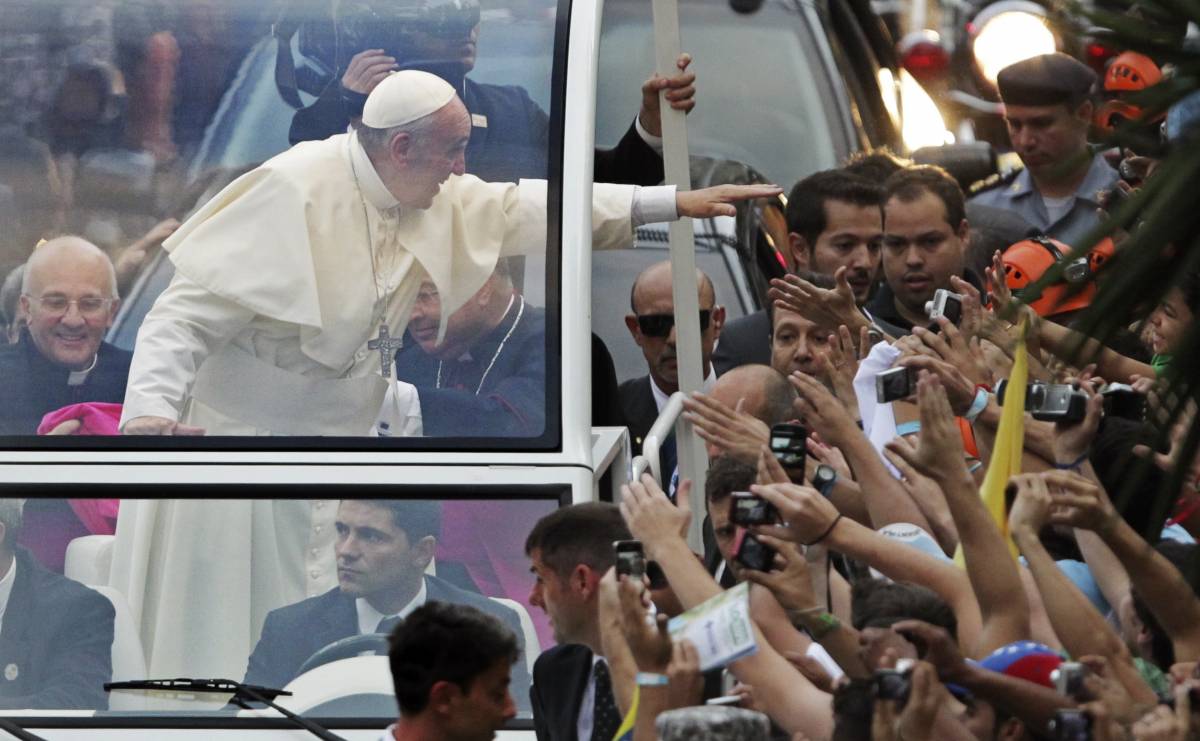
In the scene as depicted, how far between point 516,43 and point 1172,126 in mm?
3702

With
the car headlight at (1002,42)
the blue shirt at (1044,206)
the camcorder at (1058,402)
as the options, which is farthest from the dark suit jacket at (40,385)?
the car headlight at (1002,42)

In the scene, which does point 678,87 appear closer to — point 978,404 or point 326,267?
point 326,267

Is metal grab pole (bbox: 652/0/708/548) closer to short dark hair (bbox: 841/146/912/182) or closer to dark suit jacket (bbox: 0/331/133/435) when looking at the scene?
short dark hair (bbox: 841/146/912/182)

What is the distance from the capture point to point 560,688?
4746 millimetres

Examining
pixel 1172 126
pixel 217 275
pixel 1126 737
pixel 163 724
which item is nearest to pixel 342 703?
pixel 163 724

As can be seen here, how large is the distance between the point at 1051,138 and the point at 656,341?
152 centimetres

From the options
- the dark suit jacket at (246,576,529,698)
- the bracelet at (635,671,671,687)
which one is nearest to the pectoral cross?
the dark suit jacket at (246,576,529,698)

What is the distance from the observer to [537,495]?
579 centimetres

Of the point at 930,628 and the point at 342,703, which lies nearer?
the point at 930,628

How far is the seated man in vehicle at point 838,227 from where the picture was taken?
280 inches

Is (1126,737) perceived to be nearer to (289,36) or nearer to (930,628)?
(930,628)

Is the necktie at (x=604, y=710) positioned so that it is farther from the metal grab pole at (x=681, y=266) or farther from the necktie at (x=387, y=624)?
the metal grab pole at (x=681, y=266)

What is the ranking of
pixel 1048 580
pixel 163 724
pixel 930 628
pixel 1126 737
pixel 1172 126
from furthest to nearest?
pixel 163 724, pixel 1048 580, pixel 930 628, pixel 1126 737, pixel 1172 126

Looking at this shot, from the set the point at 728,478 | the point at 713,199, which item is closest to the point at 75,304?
the point at 713,199
